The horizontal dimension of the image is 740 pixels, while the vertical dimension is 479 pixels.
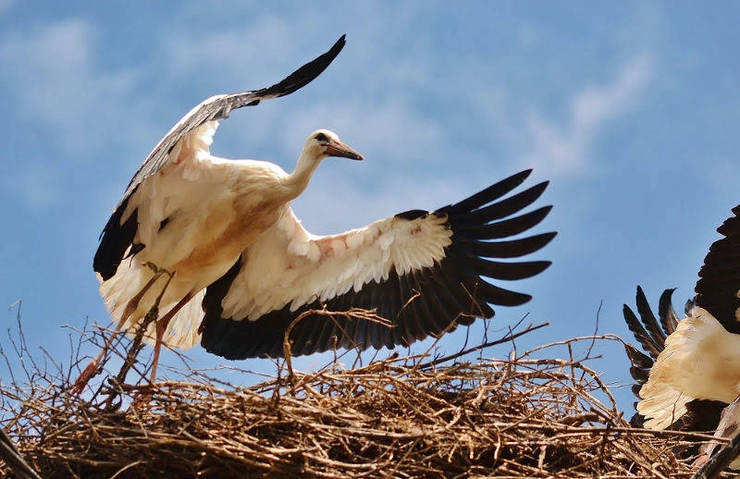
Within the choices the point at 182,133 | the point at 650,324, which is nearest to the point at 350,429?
the point at 182,133

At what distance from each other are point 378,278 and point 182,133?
202cm

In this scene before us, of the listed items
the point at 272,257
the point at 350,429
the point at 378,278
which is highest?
the point at 272,257

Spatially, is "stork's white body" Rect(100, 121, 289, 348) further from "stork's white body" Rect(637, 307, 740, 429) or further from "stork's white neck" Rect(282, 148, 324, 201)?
"stork's white body" Rect(637, 307, 740, 429)

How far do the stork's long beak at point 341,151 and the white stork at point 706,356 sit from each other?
2.40m

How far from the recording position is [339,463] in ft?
16.8

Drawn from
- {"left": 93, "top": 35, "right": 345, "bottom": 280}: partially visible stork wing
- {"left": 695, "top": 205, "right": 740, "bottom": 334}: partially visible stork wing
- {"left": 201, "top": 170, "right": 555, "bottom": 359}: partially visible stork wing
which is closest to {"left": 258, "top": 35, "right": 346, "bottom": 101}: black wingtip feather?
{"left": 93, "top": 35, "right": 345, "bottom": 280}: partially visible stork wing

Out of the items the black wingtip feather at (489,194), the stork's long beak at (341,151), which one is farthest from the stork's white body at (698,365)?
the stork's long beak at (341,151)

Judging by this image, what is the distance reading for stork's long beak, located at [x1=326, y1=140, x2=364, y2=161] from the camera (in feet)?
25.5

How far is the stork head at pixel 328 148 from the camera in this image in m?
7.77

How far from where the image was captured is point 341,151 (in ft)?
25.5

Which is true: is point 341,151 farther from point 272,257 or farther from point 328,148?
point 272,257

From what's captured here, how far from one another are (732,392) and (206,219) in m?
3.74

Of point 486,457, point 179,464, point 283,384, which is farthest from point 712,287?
point 179,464

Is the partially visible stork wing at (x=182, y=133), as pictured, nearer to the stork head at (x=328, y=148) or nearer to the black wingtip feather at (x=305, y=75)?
the black wingtip feather at (x=305, y=75)
